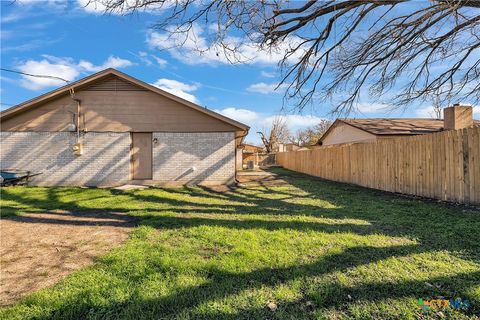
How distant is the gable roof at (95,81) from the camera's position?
1116cm

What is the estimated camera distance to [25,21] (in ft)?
26.5

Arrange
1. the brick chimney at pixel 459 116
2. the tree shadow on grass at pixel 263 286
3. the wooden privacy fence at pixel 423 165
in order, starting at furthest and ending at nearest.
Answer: the brick chimney at pixel 459 116 < the wooden privacy fence at pixel 423 165 < the tree shadow on grass at pixel 263 286

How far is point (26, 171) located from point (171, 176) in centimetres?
605

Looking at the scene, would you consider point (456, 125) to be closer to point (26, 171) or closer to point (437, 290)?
point (437, 290)

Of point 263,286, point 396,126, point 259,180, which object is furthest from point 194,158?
point 396,126

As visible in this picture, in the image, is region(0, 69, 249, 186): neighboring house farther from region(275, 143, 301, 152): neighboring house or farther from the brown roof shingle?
region(275, 143, 301, 152): neighboring house

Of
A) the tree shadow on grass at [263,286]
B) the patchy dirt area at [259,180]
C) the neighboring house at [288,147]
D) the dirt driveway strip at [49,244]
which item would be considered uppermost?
the neighboring house at [288,147]

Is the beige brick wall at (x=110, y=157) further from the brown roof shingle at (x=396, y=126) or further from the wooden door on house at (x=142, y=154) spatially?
the brown roof shingle at (x=396, y=126)

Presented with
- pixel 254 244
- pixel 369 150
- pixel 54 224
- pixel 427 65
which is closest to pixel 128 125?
pixel 54 224

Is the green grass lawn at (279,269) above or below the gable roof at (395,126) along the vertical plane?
below

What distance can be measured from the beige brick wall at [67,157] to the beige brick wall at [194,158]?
149 cm

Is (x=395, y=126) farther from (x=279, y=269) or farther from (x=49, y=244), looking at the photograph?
(x=49, y=244)

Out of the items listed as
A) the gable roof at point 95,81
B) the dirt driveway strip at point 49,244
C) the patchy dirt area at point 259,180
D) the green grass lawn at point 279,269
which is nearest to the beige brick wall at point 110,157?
the gable roof at point 95,81

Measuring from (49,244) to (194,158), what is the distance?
7705 mm
